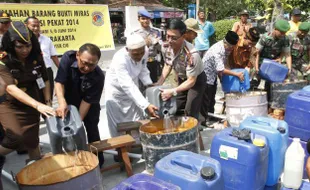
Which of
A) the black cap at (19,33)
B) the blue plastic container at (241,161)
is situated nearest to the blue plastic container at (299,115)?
the blue plastic container at (241,161)

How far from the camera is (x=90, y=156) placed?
2111 mm

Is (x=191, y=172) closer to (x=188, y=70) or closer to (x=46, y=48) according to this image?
(x=188, y=70)

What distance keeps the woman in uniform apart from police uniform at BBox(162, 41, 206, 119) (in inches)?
56.2

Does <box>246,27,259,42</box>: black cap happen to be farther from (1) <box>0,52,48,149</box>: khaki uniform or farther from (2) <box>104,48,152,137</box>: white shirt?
(1) <box>0,52,48,149</box>: khaki uniform

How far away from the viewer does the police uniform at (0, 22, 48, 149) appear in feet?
8.25

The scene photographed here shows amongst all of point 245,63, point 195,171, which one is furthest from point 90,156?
point 245,63

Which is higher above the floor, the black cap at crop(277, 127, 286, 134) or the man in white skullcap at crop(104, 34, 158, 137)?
the man in white skullcap at crop(104, 34, 158, 137)

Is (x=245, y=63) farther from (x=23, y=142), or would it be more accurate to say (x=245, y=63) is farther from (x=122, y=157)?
(x=23, y=142)

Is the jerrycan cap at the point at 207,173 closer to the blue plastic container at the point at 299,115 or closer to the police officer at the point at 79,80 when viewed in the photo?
the police officer at the point at 79,80

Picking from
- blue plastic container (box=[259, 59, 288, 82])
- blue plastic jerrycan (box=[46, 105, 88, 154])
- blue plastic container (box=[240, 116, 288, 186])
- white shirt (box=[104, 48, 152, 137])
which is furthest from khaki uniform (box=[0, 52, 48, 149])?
blue plastic container (box=[259, 59, 288, 82])

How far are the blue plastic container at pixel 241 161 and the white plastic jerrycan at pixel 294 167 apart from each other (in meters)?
0.17

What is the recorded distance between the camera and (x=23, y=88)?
2791mm

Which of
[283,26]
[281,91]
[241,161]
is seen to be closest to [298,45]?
[283,26]

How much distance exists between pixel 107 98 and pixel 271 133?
6.12ft
